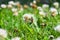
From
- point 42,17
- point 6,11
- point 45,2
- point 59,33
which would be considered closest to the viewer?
point 59,33

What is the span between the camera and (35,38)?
2645 mm

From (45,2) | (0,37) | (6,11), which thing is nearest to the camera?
(0,37)

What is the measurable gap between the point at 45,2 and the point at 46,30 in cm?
278

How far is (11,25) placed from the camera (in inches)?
129

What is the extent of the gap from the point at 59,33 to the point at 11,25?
2.16ft

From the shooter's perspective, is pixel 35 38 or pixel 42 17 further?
pixel 42 17

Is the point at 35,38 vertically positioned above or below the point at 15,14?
below

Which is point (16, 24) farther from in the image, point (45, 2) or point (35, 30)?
point (45, 2)

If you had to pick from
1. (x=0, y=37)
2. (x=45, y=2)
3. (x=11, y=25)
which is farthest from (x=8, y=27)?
(x=45, y=2)

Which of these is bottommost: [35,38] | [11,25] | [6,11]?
[35,38]

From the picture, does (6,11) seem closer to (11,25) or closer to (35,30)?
(11,25)

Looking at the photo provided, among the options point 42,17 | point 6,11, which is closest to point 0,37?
point 42,17

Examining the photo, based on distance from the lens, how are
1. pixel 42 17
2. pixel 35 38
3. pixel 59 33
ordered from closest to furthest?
pixel 35 38
pixel 59 33
pixel 42 17

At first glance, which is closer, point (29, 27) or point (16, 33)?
point (16, 33)
